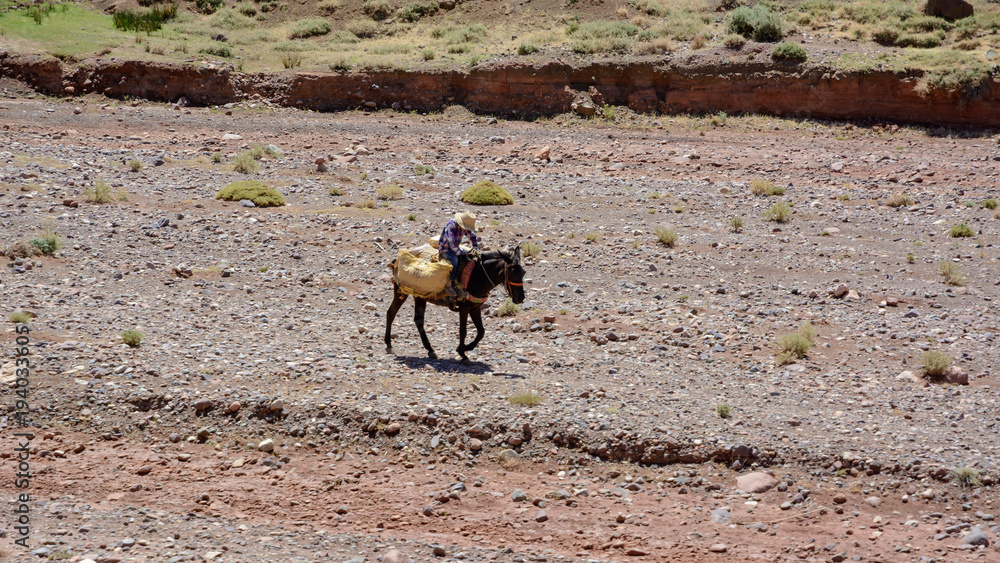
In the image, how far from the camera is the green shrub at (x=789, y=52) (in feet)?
103

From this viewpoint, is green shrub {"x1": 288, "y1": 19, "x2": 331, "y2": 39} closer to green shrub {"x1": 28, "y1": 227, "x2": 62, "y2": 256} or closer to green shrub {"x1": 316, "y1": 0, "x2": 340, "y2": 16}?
green shrub {"x1": 316, "y1": 0, "x2": 340, "y2": 16}

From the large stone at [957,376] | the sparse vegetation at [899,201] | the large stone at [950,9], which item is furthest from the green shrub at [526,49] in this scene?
the large stone at [957,376]

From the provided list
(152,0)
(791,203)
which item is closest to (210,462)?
(791,203)

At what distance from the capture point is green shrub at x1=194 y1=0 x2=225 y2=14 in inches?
1817

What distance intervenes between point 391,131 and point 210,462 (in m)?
21.6

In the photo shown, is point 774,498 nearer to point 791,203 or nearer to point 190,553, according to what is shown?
point 190,553

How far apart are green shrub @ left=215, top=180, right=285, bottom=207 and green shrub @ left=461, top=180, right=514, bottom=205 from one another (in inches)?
187

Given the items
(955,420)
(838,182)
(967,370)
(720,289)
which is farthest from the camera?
(838,182)

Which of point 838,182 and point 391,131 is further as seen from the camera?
point 391,131

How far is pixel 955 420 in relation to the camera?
34.9 feet

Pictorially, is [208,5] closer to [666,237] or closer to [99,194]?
[99,194]

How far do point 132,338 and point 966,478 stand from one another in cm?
1071

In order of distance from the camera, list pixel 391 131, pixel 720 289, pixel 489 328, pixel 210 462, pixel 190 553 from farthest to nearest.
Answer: pixel 391 131
pixel 720 289
pixel 489 328
pixel 210 462
pixel 190 553

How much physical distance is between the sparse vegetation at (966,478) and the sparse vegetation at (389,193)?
1557cm
